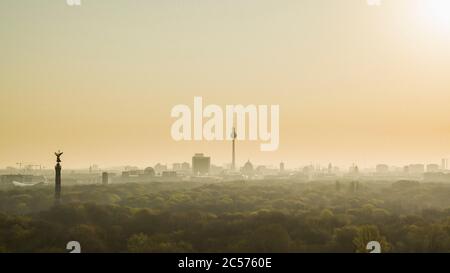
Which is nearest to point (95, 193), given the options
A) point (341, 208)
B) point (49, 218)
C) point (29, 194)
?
point (29, 194)

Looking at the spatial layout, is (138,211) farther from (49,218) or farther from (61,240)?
(61,240)

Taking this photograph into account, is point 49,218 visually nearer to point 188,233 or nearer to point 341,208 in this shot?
point 188,233

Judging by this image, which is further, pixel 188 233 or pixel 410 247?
pixel 188 233
